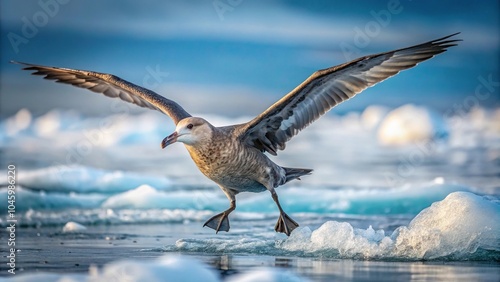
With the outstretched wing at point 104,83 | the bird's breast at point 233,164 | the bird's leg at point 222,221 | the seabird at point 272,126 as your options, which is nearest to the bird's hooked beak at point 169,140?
the seabird at point 272,126

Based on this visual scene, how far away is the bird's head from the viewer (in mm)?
9211

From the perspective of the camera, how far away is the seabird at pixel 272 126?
30.6 feet

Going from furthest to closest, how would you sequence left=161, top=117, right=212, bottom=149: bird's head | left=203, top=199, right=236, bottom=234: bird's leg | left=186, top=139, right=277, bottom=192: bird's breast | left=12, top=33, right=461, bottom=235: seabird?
left=203, top=199, right=236, bottom=234: bird's leg < left=186, top=139, right=277, bottom=192: bird's breast < left=12, top=33, right=461, bottom=235: seabird < left=161, top=117, right=212, bottom=149: bird's head

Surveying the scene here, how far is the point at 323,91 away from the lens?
9.79 metres

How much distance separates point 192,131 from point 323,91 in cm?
155

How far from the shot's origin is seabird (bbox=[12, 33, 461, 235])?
9.33 m

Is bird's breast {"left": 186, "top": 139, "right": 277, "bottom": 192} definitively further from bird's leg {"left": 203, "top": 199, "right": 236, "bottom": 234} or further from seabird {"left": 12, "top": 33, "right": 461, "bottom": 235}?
bird's leg {"left": 203, "top": 199, "right": 236, "bottom": 234}

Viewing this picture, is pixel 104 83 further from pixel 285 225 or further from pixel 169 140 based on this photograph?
pixel 285 225

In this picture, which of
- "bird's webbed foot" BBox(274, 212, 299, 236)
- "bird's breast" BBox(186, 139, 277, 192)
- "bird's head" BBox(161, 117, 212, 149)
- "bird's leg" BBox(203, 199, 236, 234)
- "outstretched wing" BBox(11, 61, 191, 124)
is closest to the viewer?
"bird's head" BBox(161, 117, 212, 149)

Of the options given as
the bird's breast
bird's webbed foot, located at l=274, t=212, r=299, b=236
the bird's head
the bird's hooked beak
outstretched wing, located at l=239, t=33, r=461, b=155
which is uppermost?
outstretched wing, located at l=239, t=33, r=461, b=155

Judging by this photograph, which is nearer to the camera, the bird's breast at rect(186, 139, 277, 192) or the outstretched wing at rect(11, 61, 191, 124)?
the bird's breast at rect(186, 139, 277, 192)

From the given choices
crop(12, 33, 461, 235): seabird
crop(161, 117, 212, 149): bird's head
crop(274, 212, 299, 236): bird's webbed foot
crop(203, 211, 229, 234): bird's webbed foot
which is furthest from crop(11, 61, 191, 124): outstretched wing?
crop(274, 212, 299, 236): bird's webbed foot

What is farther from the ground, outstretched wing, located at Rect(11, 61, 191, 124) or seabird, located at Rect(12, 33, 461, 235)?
outstretched wing, located at Rect(11, 61, 191, 124)

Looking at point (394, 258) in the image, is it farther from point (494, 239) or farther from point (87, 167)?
point (87, 167)
